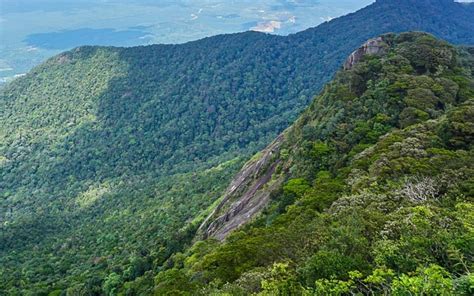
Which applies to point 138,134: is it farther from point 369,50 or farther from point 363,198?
point 363,198

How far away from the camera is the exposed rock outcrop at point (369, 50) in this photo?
52.3m

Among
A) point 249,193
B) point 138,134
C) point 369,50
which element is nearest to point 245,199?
point 249,193

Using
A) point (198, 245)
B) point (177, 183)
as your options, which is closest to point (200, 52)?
point (177, 183)

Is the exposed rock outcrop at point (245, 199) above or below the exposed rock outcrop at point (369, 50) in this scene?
below

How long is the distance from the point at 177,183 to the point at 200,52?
227ft

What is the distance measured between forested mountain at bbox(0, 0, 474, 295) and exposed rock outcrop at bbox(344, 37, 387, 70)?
67.6 ft

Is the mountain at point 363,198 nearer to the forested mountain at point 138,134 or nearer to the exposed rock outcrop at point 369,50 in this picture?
the exposed rock outcrop at point 369,50

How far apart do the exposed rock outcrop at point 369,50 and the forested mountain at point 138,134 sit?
2060cm

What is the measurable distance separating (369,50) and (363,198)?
33.2 m

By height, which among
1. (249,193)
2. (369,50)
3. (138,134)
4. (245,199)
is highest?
(369,50)

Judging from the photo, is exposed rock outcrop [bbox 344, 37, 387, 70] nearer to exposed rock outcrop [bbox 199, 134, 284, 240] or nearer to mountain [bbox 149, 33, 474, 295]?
mountain [bbox 149, 33, 474, 295]

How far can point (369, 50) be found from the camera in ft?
174

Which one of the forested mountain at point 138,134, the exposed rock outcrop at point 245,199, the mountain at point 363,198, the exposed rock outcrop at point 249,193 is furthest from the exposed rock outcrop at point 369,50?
the forested mountain at point 138,134

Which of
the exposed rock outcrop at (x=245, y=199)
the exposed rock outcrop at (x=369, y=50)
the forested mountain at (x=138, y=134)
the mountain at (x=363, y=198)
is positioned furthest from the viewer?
the forested mountain at (x=138, y=134)
